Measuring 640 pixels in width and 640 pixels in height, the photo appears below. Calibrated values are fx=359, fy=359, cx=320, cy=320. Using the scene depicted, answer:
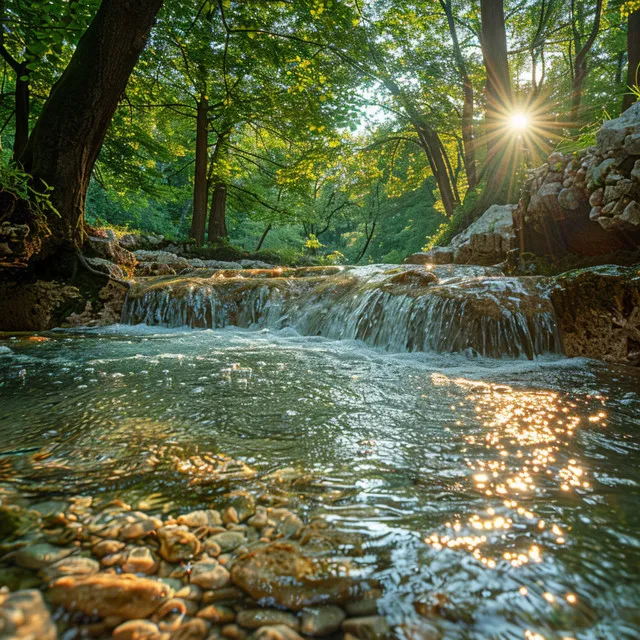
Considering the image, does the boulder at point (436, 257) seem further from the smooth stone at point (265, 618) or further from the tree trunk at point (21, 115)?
the tree trunk at point (21, 115)

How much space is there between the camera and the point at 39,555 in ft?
2.88

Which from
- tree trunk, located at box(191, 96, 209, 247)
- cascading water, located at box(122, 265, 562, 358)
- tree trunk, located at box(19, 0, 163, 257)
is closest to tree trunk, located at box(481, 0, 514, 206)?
cascading water, located at box(122, 265, 562, 358)

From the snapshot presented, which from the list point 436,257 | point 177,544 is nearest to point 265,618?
point 177,544

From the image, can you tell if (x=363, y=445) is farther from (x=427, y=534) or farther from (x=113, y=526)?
(x=113, y=526)

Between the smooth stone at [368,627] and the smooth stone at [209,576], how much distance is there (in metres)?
0.30

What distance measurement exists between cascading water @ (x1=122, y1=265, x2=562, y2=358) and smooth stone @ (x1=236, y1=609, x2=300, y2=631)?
149 inches

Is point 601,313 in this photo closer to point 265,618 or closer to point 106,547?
point 265,618

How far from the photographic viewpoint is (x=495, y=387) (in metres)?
2.70

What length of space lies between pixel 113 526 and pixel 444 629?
881 mm

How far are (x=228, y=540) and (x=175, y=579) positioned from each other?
170mm

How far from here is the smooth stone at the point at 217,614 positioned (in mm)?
754

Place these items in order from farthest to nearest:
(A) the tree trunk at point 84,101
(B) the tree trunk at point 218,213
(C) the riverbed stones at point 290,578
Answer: (B) the tree trunk at point 218,213 → (A) the tree trunk at point 84,101 → (C) the riverbed stones at point 290,578

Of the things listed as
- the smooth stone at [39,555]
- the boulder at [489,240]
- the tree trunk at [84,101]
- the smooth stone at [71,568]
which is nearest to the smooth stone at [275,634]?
the smooth stone at [71,568]

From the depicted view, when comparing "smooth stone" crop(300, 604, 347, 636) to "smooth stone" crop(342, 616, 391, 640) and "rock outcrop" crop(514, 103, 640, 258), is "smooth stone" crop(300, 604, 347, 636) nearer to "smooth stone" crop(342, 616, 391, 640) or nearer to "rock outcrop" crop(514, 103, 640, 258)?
"smooth stone" crop(342, 616, 391, 640)
